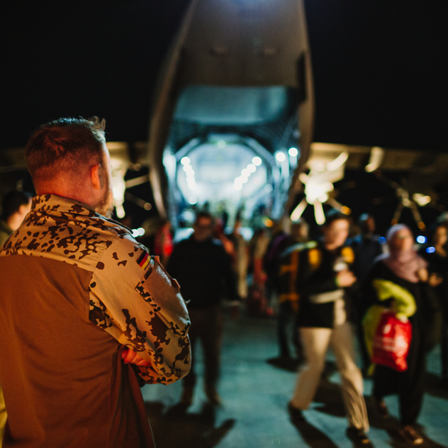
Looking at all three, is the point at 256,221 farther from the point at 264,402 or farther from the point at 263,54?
the point at 264,402

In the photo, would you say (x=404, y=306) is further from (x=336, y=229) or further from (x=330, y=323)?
(x=336, y=229)

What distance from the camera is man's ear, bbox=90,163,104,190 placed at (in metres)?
1.11

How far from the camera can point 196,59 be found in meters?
10.3

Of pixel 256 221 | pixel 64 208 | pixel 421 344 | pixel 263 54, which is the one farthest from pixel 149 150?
pixel 64 208

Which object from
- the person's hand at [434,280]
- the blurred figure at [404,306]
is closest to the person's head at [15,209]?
the blurred figure at [404,306]

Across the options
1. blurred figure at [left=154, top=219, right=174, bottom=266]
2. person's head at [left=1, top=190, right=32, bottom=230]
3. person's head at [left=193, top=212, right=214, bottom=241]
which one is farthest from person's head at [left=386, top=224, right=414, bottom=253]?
blurred figure at [left=154, top=219, right=174, bottom=266]

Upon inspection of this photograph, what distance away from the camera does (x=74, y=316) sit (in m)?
0.99

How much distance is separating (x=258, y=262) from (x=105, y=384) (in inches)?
283

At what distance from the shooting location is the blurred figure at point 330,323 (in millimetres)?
2836

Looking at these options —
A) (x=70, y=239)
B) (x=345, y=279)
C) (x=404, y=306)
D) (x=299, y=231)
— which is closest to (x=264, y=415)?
(x=345, y=279)

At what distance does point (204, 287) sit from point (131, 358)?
8.31ft

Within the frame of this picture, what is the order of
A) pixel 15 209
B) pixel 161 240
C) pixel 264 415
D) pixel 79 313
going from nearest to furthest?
1. pixel 79 313
2. pixel 15 209
3. pixel 264 415
4. pixel 161 240

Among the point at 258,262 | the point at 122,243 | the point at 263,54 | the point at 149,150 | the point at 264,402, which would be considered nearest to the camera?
the point at 122,243

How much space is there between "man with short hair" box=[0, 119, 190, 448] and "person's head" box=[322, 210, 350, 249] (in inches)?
90.0
